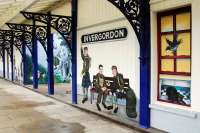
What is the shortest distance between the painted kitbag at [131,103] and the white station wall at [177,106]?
0.75 meters

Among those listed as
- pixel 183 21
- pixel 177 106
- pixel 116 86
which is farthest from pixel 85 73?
pixel 183 21

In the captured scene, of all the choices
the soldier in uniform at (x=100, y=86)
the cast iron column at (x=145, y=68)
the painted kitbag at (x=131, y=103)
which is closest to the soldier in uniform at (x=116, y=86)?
the painted kitbag at (x=131, y=103)

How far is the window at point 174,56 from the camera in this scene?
588 cm

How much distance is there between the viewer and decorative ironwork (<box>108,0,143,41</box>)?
662cm

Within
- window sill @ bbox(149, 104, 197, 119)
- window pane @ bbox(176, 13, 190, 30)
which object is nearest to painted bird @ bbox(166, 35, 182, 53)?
window pane @ bbox(176, 13, 190, 30)

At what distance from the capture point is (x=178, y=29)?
6066mm

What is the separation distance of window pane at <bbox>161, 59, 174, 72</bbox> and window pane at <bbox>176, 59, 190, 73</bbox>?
16 cm

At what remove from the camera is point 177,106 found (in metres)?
6.09

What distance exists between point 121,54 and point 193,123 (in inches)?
113

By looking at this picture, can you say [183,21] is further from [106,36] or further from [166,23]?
[106,36]

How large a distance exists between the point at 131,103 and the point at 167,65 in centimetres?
151

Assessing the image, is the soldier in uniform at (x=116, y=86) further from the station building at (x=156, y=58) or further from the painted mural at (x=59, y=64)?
the painted mural at (x=59, y=64)

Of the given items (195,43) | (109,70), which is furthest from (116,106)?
(195,43)

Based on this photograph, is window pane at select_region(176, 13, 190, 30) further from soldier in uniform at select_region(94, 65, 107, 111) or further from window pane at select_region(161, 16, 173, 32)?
soldier in uniform at select_region(94, 65, 107, 111)
